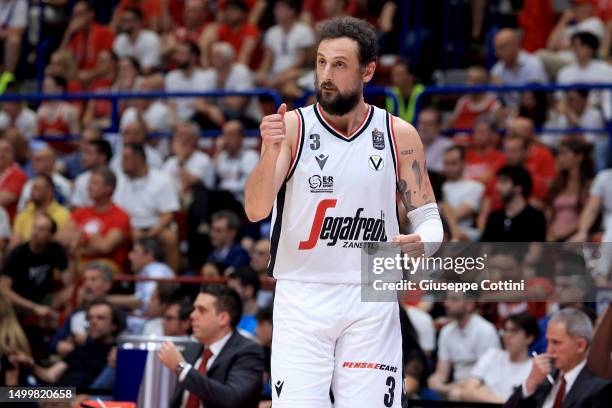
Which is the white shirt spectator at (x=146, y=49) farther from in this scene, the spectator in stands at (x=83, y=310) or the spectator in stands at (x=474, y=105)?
the spectator in stands at (x=83, y=310)

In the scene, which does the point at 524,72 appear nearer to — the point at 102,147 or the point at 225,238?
the point at 225,238

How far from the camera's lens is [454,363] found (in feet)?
36.1

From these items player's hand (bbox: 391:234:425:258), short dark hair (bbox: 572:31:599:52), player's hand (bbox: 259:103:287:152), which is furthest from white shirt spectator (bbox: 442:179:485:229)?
player's hand (bbox: 259:103:287:152)

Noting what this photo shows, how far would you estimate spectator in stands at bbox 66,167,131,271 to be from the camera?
13391mm

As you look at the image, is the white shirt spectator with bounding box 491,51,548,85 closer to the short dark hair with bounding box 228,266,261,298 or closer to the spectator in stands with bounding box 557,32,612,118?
the spectator in stands with bounding box 557,32,612,118

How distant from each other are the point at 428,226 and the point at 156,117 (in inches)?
Answer: 400

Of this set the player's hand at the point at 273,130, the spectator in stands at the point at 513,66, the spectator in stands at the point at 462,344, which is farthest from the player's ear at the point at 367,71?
the spectator in stands at the point at 513,66

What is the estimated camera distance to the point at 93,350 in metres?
11.1

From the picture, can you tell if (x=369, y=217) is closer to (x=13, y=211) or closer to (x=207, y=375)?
(x=207, y=375)

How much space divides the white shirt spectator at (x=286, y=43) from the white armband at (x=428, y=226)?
33.1ft

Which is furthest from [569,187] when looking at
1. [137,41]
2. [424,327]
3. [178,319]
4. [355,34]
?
[137,41]

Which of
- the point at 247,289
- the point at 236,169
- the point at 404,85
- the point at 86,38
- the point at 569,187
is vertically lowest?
the point at 247,289

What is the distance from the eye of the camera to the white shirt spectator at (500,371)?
10.1 meters

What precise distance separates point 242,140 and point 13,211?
3026 millimetres
